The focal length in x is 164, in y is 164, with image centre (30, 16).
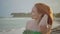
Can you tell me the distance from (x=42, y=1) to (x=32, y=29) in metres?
0.20

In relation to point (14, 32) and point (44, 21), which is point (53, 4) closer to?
point (44, 21)

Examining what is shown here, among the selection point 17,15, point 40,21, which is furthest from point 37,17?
point 17,15

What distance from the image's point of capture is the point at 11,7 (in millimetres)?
1106

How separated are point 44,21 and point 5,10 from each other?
273mm

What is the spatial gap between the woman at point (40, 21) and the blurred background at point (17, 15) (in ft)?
0.12

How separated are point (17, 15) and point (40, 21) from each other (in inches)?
6.3

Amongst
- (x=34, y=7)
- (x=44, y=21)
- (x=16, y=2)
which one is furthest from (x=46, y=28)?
(x=16, y=2)

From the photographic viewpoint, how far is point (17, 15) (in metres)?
1.10

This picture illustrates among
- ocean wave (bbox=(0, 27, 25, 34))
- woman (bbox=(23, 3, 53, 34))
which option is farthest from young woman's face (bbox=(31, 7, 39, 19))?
ocean wave (bbox=(0, 27, 25, 34))

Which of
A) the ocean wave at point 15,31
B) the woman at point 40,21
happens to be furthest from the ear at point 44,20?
→ the ocean wave at point 15,31

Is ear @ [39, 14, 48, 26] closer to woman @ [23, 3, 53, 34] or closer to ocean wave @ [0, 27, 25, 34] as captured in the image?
woman @ [23, 3, 53, 34]

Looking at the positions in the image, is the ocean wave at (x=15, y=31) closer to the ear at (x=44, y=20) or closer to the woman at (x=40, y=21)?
the woman at (x=40, y=21)

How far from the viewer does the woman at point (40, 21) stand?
3.46ft

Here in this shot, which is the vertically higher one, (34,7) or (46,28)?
(34,7)
